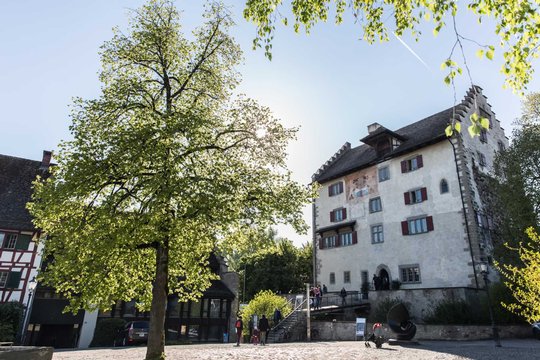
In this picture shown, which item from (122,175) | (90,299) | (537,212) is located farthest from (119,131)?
(537,212)

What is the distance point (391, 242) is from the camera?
103ft

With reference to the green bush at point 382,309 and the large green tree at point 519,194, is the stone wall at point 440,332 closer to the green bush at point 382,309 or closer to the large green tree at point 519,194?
the green bush at point 382,309

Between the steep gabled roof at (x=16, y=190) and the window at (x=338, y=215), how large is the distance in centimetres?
2680

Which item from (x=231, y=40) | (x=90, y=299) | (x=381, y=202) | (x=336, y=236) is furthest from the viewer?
(x=336, y=236)

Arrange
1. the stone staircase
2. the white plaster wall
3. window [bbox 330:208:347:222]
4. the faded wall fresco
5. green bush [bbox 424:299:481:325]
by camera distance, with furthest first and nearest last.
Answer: window [bbox 330:208:347:222]
the faded wall fresco
the white plaster wall
the stone staircase
green bush [bbox 424:299:481:325]

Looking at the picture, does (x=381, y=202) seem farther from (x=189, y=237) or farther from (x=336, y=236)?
(x=189, y=237)

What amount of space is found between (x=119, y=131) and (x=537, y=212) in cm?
2924

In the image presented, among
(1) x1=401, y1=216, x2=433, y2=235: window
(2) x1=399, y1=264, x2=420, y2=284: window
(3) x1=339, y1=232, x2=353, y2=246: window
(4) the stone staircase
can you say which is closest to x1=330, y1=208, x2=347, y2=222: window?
(3) x1=339, y1=232, x2=353, y2=246: window

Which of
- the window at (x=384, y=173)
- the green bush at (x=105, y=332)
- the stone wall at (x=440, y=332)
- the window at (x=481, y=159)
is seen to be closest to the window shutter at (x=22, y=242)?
the green bush at (x=105, y=332)

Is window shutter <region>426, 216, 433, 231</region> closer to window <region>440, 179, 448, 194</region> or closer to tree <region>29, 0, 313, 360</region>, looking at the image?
window <region>440, 179, 448, 194</region>

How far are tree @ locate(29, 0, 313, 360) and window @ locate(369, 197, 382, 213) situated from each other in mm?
19035

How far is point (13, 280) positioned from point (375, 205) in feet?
99.3

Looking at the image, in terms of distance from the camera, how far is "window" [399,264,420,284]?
1135 inches

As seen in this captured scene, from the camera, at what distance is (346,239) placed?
35219 millimetres
